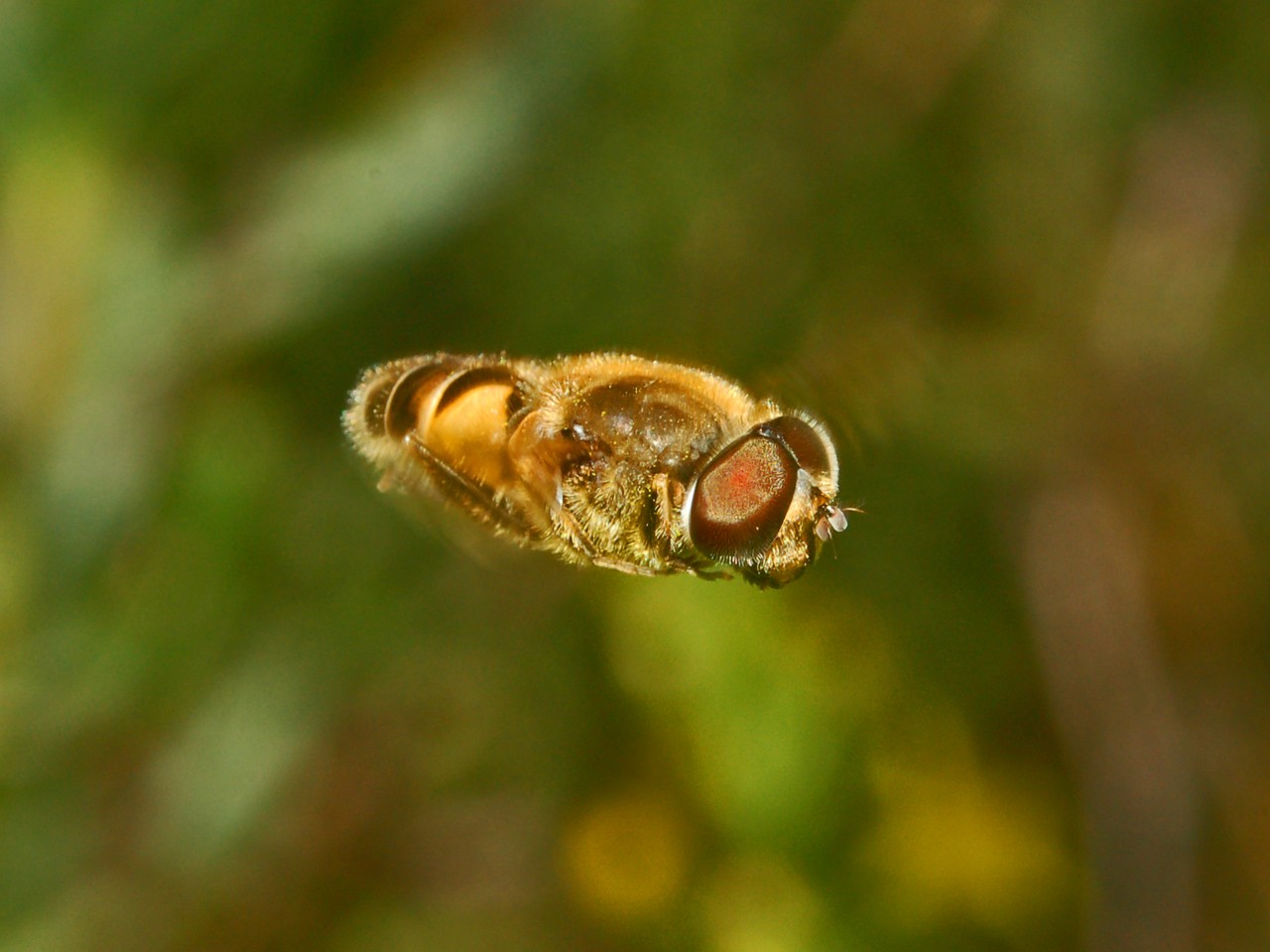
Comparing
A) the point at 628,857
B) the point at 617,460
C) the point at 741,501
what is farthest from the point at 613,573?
the point at 741,501

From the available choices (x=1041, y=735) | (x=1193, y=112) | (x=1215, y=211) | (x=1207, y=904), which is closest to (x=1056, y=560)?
(x=1041, y=735)

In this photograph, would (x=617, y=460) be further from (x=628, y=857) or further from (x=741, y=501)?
(x=628, y=857)

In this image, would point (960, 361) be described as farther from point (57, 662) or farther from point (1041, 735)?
point (57, 662)

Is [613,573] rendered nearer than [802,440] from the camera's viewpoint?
No

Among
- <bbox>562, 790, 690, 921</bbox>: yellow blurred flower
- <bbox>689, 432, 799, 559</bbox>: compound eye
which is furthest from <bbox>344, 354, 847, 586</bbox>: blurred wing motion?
<bbox>562, 790, 690, 921</bbox>: yellow blurred flower

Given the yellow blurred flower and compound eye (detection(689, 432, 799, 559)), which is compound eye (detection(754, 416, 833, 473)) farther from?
the yellow blurred flower
